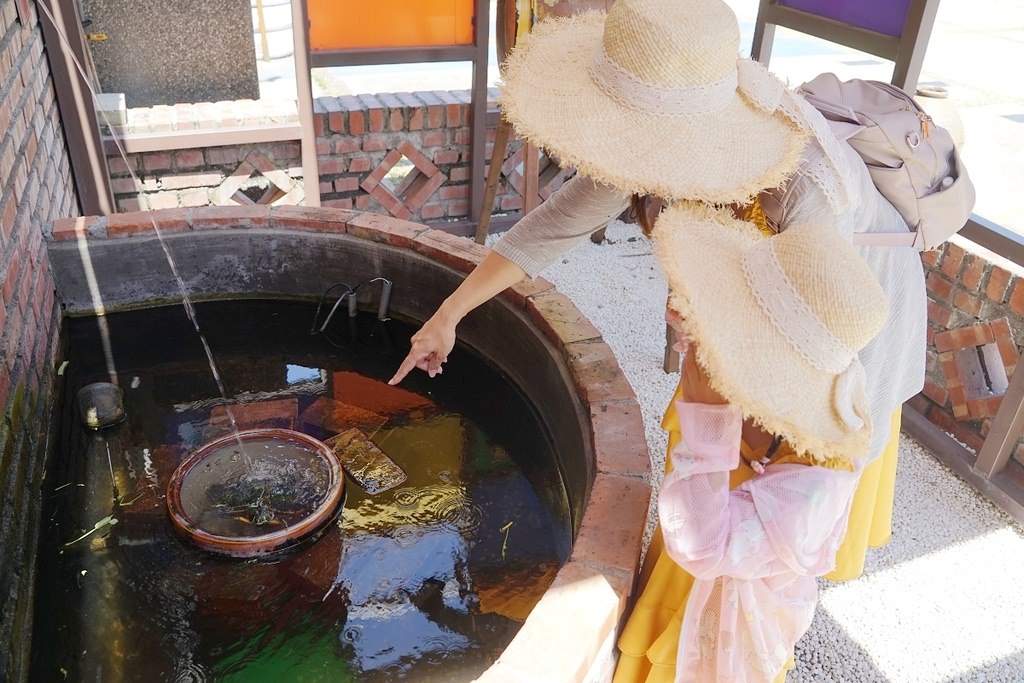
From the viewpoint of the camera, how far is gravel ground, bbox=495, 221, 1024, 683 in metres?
2.20

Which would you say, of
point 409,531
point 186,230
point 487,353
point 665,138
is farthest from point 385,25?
point 665,138

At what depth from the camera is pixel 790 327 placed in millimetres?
1169

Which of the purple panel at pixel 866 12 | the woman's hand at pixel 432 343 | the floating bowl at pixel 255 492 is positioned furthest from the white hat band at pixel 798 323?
the purple panel at pixel 866 12

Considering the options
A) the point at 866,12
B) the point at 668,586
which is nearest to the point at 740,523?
the point at 668,586

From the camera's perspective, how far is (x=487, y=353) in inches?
115

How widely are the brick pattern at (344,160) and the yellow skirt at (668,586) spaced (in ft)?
9.81

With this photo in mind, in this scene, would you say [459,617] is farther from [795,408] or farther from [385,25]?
[385,25]

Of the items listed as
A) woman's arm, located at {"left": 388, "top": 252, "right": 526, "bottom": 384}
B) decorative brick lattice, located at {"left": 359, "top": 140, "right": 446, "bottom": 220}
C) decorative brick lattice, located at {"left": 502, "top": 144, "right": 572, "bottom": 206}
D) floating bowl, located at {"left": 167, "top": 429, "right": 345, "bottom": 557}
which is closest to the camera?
woman's arm, located at {"left": 388, "top": 252, "right": 526, "bottom": 384}

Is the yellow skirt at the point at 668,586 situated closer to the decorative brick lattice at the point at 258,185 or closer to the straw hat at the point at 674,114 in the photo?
the straw hat at the point at 674,114

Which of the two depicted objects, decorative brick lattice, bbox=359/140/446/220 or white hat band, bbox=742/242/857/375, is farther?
decorative brick lattice, bbox=359/140/446/220

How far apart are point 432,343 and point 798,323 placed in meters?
0.95

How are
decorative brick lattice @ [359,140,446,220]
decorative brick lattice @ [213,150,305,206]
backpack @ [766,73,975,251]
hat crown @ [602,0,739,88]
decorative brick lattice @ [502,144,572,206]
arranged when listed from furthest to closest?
1. decorative brick lattice @ [502,144,572,206]
2. decorative brick lattice @ [359,140,446,220]
3. decorative brick lattice @ [213,150,305,206]
4. backpack @ [766,73,975,251]
5. hat crown @ [602,0,739,88]

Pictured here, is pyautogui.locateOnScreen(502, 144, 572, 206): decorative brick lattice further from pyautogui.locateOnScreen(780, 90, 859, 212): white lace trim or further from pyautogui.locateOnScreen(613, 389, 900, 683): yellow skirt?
pyautogui.locateOnScreen(780, 90, 859, 212): white lace trim

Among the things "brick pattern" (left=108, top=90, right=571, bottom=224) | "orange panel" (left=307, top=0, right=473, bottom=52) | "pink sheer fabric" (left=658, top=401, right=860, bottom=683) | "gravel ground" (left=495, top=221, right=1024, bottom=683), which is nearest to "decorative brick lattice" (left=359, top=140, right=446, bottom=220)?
"brick pattern" (left=108, top=90, right=571, bottom=224)
